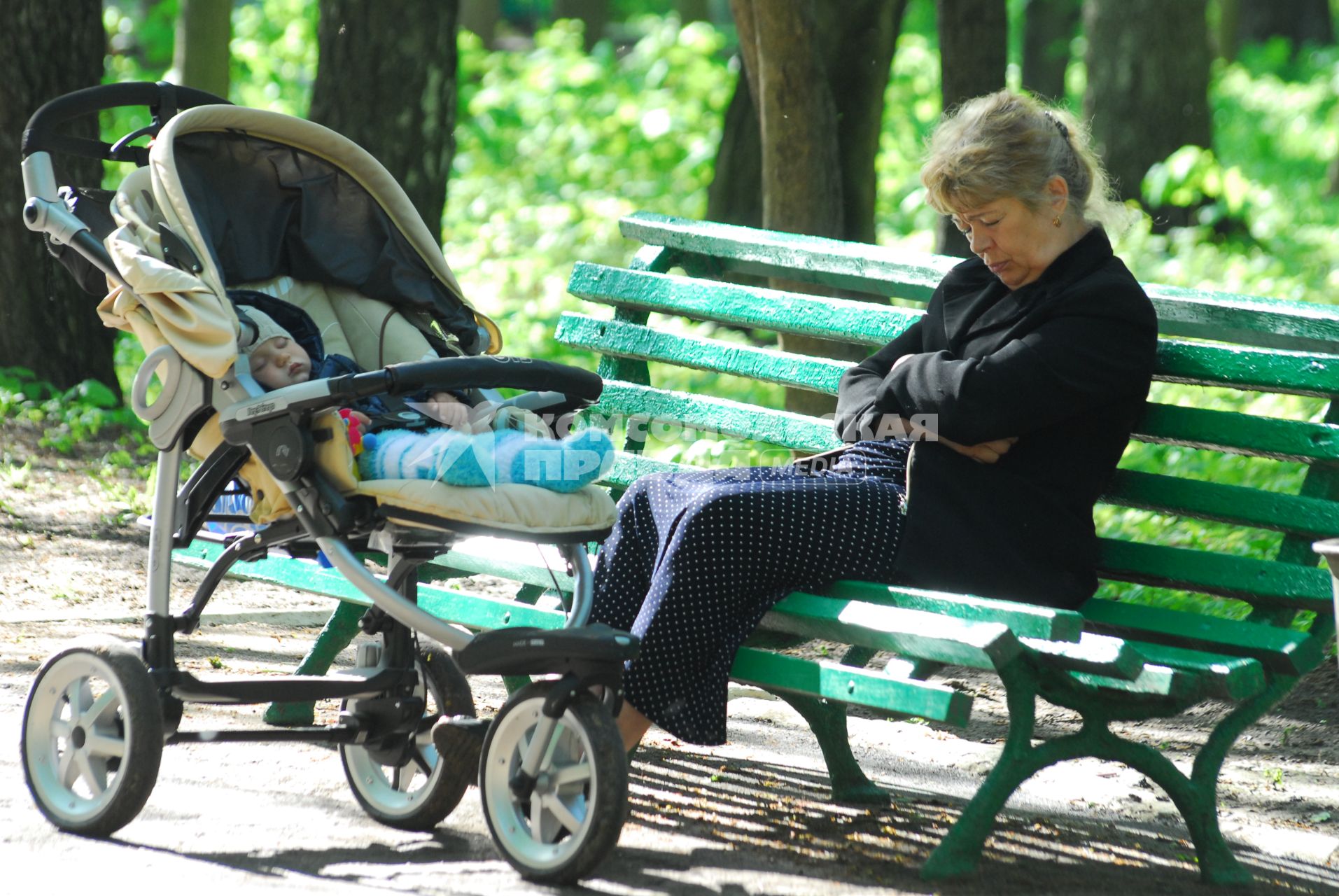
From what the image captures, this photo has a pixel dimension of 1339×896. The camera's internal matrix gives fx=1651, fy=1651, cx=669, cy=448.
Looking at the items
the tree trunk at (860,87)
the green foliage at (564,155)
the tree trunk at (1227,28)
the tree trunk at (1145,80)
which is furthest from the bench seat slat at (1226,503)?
the tree trunk at (1227,28)

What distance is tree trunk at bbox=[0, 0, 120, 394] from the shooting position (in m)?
7.91

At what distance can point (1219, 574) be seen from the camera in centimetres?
366

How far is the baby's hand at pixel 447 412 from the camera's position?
377cm

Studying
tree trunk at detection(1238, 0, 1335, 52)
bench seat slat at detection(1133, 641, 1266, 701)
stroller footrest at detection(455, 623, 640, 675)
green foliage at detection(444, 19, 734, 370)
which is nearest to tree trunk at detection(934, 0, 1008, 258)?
green foliage at detection(444, 19, 734, 370)

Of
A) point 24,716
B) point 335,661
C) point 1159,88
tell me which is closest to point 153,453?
point 335,661

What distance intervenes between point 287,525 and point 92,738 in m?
0.62

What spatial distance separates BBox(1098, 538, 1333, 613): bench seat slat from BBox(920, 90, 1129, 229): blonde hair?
30.7 inches

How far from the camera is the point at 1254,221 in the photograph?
618 inches

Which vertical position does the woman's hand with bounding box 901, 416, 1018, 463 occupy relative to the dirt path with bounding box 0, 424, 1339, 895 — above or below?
above

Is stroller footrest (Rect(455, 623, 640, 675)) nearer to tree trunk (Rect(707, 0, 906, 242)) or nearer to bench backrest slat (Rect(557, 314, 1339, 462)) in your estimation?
bench backrest slat (Rect(557, 314, 1339, 462))

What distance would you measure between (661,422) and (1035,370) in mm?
1508

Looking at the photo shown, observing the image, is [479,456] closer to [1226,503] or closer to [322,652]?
[322,652]

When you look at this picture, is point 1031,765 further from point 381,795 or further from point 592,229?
point 592,229

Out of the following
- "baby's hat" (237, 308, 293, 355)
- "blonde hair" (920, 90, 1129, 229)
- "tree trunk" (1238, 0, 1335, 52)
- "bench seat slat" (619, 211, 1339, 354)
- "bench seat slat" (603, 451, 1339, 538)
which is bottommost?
"bench seat slat" (603, 451, 1339, 538)
